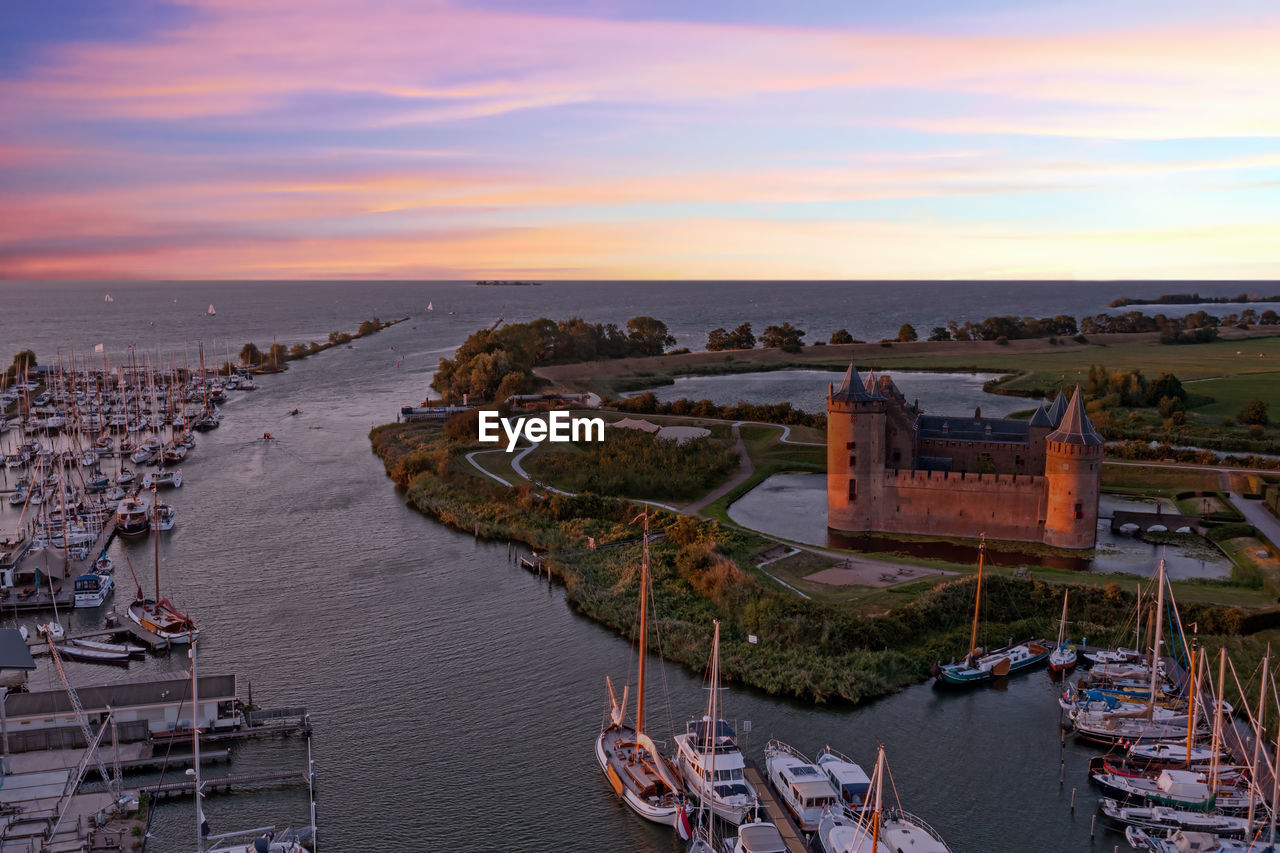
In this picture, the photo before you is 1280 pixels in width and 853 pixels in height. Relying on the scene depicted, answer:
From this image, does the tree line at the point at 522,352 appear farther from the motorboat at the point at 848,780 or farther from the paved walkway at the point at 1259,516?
the motorboat at the point at 848,780

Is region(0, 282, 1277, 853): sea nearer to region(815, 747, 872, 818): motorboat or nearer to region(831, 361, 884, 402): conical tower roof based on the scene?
region(815, 747, 872, 818): motorboat

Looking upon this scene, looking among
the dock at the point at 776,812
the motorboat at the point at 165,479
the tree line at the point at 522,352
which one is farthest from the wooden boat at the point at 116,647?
the tree line at the point at 522,352

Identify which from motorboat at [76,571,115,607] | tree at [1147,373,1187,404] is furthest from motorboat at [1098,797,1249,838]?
tree at [1147,373,1187,404]

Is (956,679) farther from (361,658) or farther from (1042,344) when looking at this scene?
(1042,344)

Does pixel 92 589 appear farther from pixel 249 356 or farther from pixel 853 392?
pixel 249 356

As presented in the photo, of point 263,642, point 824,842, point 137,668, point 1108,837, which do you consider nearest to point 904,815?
point 824,842

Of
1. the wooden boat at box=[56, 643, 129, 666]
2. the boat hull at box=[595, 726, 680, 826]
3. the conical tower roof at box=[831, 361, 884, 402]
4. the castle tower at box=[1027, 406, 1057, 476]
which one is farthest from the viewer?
the castle tower at box=[1027, 406, 1057, 476]
